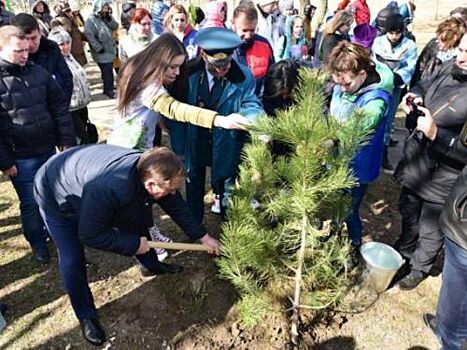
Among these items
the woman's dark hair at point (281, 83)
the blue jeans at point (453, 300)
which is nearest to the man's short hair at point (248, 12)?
the woman's dark hair at point (281, 83)

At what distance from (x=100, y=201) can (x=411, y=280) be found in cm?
220

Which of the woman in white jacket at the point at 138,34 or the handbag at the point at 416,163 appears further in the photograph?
the woman in white jacket at the point at 138,34

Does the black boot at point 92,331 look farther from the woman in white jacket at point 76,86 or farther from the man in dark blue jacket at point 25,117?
the woman in white jacket at point 76,86

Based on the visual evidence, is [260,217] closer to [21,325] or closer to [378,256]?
[378,256]

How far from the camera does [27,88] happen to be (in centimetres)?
249

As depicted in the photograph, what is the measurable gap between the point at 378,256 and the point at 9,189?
11.9 feet

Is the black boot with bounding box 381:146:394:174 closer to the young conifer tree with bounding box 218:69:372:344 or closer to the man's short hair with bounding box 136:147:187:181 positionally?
the young conifer tree with bounding box 218:69:372:344

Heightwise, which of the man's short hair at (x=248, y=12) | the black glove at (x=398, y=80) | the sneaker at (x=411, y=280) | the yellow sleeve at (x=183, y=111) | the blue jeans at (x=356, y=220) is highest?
the man's short hair at (x=248, y=12)

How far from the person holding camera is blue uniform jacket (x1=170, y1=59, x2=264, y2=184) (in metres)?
0.97

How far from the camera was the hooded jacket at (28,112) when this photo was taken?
2.44 metres

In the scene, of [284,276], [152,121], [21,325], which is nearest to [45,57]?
[152,121]

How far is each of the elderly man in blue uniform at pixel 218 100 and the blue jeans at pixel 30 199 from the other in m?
0.97

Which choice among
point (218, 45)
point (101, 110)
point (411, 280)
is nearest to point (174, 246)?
point (218, 45)

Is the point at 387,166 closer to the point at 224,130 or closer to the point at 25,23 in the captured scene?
the point at 224,130
